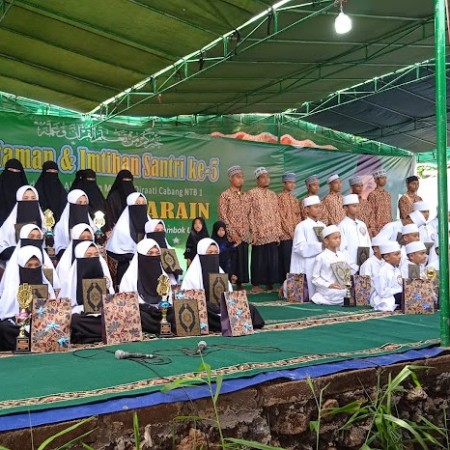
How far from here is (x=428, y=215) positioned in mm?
8406

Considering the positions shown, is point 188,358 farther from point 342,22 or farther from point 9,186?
point 342,22

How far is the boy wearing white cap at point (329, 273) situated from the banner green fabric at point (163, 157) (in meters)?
2.69

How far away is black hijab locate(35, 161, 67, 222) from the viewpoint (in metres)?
6.78

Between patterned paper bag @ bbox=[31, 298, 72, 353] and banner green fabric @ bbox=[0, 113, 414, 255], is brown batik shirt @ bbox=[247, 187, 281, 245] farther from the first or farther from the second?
patterned paper bag @ bbox=[31, 298, 72, 353]

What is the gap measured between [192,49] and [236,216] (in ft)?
7.56

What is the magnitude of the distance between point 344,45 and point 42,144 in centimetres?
418

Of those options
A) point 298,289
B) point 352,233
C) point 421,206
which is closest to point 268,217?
point 352,233

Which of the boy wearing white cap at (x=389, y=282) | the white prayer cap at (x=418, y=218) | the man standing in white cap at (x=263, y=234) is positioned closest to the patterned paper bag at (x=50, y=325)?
the boy wearing white cap at (x=389, y=282)

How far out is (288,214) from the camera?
28.8ft

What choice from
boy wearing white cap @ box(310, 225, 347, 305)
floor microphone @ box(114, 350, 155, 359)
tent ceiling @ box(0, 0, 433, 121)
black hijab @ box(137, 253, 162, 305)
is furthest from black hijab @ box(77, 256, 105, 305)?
boy wearing white cap @ box(310, 225, 347, 305)

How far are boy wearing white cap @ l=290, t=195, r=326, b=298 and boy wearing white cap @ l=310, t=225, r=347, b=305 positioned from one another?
1.02 feet

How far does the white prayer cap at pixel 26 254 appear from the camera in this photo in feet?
14.3

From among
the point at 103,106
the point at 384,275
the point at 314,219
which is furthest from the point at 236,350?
the point at 103,106

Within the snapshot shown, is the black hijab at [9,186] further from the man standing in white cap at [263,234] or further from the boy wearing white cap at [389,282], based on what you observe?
the boy wearing white cap at [389,282]
